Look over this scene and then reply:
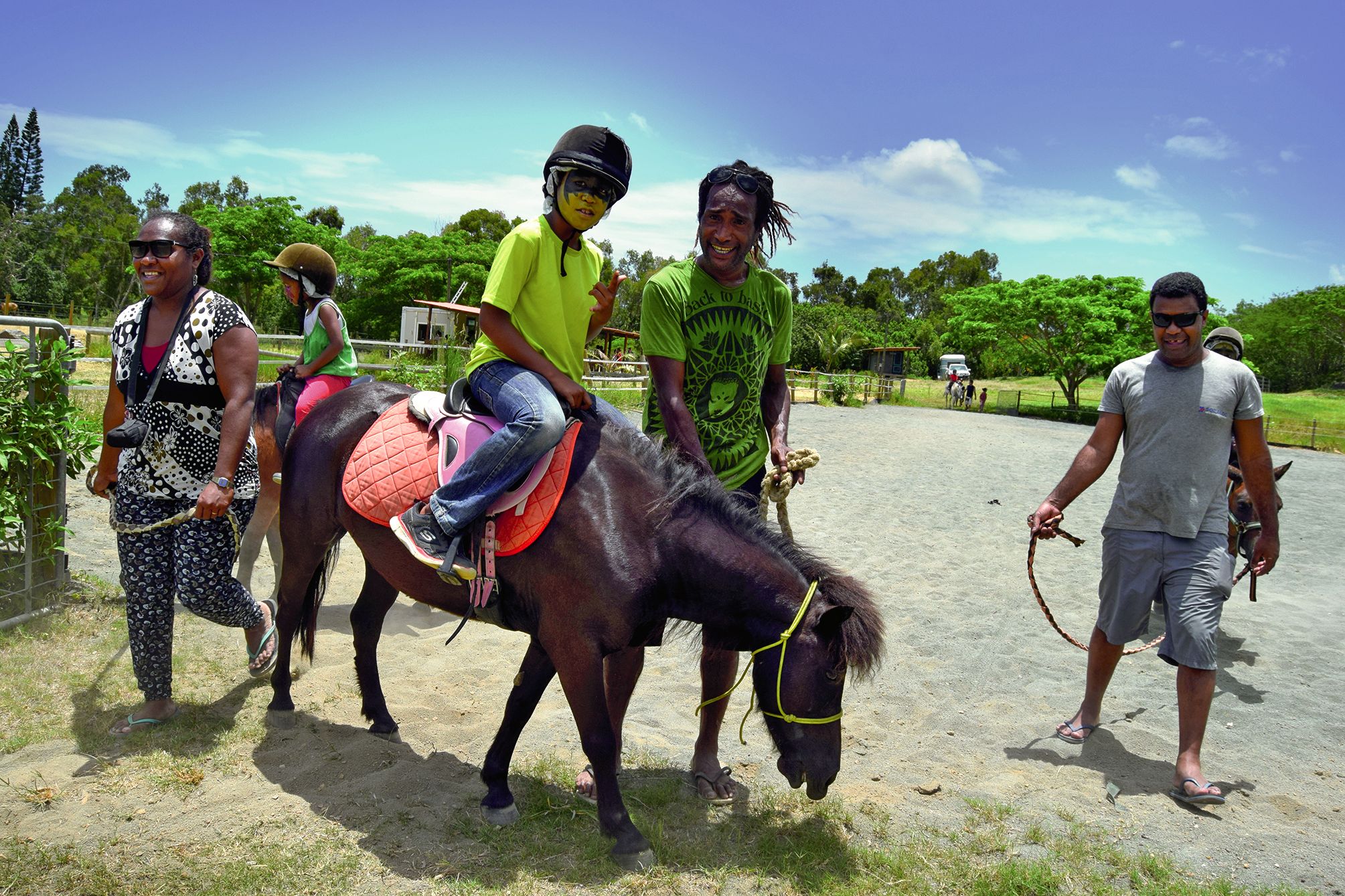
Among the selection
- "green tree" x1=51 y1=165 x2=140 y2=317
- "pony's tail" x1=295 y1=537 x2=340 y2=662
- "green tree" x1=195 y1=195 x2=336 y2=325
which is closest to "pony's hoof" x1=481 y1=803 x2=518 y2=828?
"pony's tail" x1=295 y1=537 x2=340 y2=662

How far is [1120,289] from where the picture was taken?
3803 centimetres

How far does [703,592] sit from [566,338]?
3.65ft

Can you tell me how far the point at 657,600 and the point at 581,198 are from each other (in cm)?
152

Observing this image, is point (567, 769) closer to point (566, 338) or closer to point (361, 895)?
point (361, 895)

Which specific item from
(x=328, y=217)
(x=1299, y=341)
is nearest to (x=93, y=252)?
(x=328, y=217)

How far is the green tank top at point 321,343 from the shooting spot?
5.02 meters

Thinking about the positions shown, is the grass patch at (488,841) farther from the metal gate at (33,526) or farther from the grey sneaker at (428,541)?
the metal gate at (33,526)

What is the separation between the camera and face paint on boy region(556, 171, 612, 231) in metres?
3.04

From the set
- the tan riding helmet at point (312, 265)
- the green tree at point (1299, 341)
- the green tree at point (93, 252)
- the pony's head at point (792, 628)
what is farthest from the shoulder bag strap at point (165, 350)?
the green tree at point (1299, 341)

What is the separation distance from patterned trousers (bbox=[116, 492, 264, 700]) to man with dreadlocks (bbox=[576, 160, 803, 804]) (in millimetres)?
1952

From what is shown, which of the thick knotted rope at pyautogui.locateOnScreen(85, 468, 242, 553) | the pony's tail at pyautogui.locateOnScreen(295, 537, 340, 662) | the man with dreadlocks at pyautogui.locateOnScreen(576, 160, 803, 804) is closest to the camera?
the man with dreadlocks at pyautogui.locateOnScreen(576, 160, 803, 804)

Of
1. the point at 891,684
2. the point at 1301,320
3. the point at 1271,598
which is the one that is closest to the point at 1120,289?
the point at 1301,320

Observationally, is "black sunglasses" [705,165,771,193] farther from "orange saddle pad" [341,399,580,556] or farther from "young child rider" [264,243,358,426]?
"young child rider" [264,243,358,426]

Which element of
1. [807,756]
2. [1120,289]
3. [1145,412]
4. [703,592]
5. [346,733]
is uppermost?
[1120,289]
